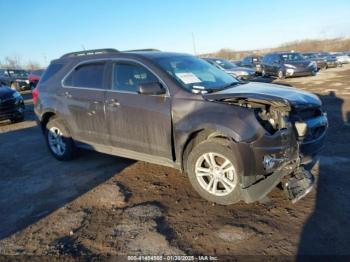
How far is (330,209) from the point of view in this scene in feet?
12.2

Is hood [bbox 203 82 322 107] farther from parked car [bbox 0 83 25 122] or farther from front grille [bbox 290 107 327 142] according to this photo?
parked car [bbox 0 83 25 122]

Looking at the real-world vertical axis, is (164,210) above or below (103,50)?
below

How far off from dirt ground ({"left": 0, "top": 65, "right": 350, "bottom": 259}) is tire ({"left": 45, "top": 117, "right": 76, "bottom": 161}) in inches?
15.4

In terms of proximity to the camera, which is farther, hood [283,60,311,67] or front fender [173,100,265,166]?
hood [283,60,311,67]

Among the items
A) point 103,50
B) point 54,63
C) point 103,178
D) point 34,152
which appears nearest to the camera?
point 103,178

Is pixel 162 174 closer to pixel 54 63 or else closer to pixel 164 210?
pixel 164 210

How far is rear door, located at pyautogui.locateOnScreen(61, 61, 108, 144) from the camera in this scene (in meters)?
5.10

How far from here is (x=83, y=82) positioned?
541 centimetres

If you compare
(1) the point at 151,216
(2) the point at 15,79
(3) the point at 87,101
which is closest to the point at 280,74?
(3) the point at 87,101

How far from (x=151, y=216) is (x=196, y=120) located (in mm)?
1258

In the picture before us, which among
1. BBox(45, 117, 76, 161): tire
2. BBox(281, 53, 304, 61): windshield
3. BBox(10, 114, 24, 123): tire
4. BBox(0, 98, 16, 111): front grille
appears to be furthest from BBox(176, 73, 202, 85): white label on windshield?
BBox(281, 53, 304, 61): windshield

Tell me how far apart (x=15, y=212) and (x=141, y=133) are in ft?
6.21

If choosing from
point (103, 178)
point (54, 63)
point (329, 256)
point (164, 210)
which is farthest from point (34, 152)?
point (329, 256)

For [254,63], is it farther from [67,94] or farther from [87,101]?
[87,101]
